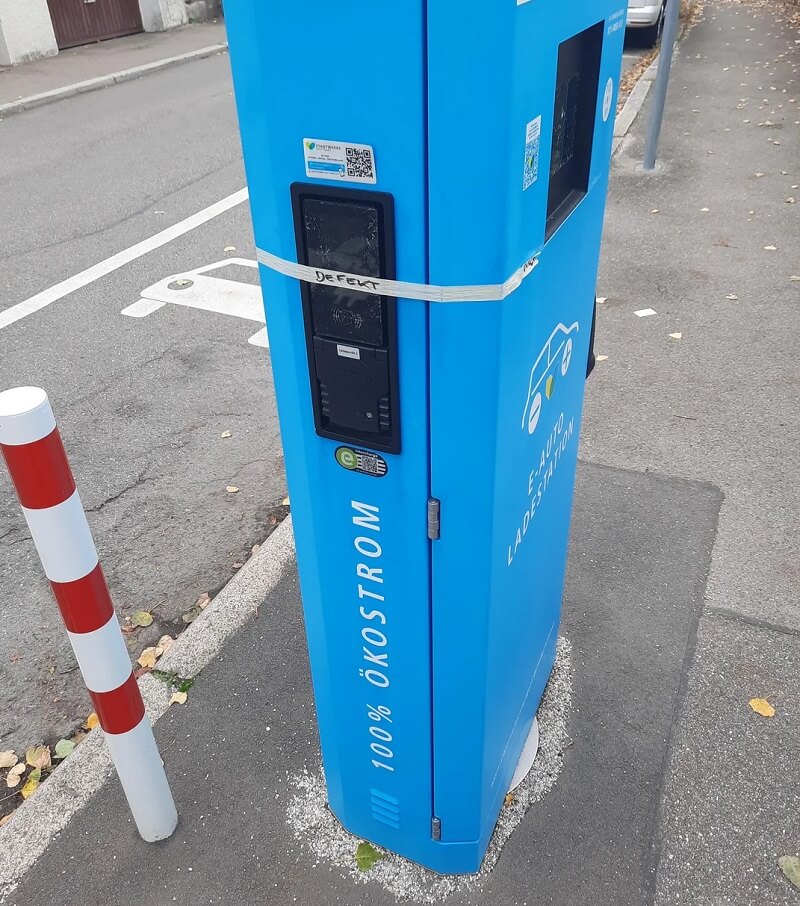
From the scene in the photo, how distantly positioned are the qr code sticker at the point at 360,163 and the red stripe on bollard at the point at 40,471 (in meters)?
0.88

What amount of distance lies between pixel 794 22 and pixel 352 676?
18620 mm

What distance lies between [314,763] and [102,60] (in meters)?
15.1

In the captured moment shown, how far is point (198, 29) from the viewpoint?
16859mm

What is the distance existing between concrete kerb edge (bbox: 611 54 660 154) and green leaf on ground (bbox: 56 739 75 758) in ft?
26.7

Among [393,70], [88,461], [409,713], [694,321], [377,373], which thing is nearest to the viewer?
[393,70]

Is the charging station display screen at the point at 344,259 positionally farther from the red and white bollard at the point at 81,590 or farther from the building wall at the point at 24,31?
the building wall at the point at 24,31

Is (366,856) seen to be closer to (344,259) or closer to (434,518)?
(434,518)

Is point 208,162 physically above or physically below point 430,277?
below

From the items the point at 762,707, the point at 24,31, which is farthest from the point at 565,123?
the point at 24,31

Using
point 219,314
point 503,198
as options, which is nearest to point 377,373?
point 503,198

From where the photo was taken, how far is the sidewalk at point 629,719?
229 cm

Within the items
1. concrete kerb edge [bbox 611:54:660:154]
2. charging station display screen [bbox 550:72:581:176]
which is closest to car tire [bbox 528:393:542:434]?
charging station display screen [bbox 550:72:581:176]

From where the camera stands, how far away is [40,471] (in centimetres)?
169

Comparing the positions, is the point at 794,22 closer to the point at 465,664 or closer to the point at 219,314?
Result: the point at 219,314
